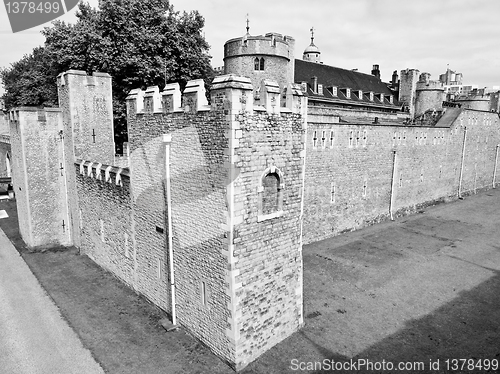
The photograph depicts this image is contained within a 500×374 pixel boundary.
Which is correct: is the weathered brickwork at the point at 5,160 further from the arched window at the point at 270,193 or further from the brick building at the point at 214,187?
the arched window at the point at 270,193

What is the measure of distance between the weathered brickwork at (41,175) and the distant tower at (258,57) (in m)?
12.6

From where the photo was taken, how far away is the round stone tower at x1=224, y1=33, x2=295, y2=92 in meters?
24.2

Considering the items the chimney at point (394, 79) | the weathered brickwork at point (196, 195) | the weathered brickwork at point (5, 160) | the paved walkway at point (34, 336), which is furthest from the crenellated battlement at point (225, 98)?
the chimney at point (394, 79)

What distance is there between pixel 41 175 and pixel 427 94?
44177 mm

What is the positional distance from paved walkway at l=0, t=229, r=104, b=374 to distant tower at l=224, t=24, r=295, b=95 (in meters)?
18.3

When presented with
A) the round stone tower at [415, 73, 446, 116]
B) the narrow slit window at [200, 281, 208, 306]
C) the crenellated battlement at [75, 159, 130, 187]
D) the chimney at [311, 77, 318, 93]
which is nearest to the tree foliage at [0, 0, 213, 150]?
the crenellated battlement at [75, 159, 130, 187]

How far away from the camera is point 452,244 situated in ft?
69.7

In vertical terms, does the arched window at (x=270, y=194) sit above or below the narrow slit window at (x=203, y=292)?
above

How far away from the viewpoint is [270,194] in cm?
1046

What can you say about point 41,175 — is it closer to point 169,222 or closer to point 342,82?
point 169,222

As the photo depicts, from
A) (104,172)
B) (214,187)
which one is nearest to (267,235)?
(214,187)

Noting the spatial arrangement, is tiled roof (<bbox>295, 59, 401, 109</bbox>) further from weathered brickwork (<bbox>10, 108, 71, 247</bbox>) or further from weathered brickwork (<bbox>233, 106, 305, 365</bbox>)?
weathered brickwork (<bbox>233, 106, 305, 365</bbox>)

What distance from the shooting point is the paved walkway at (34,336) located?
399 inches


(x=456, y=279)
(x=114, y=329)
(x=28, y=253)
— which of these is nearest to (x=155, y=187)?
(x=114, y=329)
